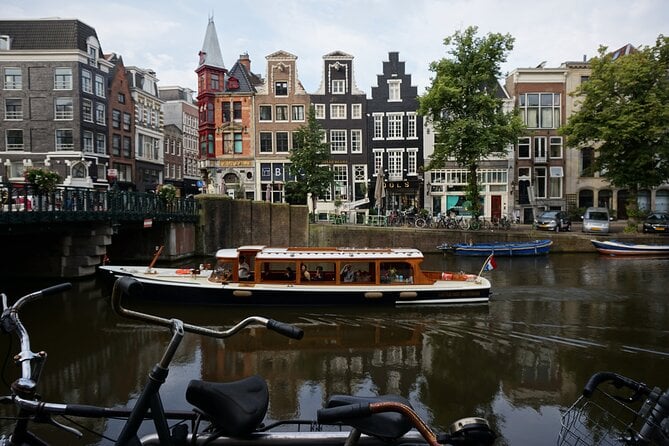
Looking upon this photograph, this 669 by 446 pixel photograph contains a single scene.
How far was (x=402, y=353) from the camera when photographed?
12320mm

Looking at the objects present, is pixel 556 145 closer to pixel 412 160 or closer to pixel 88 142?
pixel 412 160

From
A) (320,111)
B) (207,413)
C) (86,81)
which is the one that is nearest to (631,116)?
(320,111)

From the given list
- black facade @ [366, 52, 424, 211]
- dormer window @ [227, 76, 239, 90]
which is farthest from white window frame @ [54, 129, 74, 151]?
black facade @ [366, 52, 424, 211]

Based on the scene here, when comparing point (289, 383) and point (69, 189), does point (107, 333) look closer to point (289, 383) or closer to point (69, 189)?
point (289, 383)

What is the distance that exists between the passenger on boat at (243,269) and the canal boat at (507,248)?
1800 cm

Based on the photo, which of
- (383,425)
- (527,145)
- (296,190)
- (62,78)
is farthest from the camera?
(527,145)

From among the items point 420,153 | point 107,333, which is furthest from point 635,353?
point 420,153

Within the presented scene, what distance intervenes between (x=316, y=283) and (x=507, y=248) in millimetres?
17995

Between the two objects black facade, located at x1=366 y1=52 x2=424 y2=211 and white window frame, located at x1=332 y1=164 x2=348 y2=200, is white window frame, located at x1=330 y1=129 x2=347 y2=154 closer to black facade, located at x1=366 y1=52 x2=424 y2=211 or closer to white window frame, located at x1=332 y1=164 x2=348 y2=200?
white window frame, located at x1=332 y1=164 x2=348 y2=200

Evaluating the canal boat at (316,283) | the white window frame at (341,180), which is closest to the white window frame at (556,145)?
the white window frame at (341,180)

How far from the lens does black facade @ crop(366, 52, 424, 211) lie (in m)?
43.3

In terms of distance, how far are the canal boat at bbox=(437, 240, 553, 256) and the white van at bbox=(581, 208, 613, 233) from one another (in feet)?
14.6

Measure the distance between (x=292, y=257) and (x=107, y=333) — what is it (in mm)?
6006

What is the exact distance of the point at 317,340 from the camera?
1348 centimetres
